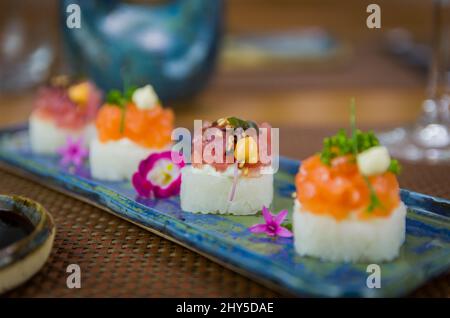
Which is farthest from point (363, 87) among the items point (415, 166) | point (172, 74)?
point (415, 166)

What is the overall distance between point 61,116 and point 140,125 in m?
0.38

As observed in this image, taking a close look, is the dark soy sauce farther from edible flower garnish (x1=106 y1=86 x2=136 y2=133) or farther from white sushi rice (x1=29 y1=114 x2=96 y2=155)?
white sushi rice (x1=29 y1=114 x2=96 y2=155)

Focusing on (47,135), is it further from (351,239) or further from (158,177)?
(351,239)

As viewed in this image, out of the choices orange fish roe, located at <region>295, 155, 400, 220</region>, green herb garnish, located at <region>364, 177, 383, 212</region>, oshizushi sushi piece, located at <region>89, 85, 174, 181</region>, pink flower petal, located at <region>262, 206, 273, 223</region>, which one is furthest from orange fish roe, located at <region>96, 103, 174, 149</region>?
green herb garnish, located at <region>364, 177, 383, 212</region>

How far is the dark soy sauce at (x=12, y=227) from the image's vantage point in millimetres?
1183

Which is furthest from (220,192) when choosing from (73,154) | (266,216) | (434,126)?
(434,126)

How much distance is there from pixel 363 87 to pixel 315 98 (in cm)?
30

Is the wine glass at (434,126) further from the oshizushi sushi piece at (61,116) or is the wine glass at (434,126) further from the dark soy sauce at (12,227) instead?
the dark soy sauce at (12,227)

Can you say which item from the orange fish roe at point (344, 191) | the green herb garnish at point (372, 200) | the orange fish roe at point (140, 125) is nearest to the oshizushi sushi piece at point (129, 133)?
the orange fish roe at point (140, 125)

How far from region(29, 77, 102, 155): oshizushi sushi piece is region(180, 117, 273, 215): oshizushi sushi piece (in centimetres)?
60

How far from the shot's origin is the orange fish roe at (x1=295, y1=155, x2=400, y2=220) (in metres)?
1.19

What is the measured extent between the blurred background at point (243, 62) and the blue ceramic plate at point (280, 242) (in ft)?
2.38

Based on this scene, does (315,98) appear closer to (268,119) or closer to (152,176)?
(268,119)

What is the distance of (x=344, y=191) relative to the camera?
1183mm
